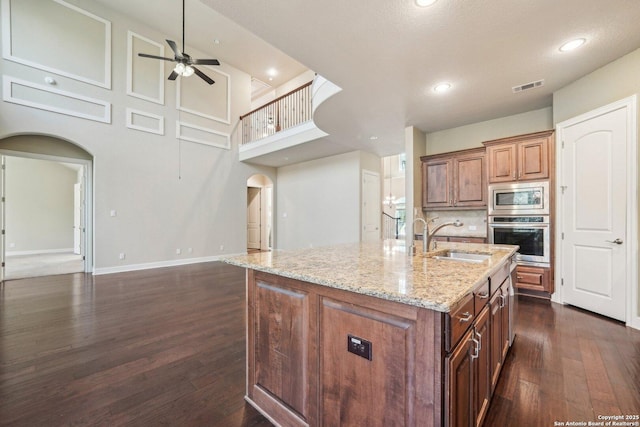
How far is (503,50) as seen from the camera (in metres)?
2.65

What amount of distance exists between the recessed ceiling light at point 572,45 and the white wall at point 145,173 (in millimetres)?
6952

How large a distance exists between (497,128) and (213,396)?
530 centimetres

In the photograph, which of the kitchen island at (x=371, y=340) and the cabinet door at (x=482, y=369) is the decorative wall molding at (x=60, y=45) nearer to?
the kitchen island at (x=371, y=340)

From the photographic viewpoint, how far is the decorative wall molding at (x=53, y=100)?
460 cm

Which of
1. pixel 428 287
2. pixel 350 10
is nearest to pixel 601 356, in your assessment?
pixel 428 287

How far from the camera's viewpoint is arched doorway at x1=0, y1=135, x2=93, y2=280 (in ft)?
18.2

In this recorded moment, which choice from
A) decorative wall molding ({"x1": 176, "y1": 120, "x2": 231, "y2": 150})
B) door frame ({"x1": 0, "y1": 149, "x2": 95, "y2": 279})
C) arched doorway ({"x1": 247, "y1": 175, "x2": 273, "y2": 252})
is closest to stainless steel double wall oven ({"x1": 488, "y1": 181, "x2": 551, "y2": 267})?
decorative wall molding ({"x1": 176, "y1": 120, "x2": 231, "y2": 150})

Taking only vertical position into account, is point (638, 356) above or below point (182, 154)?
below

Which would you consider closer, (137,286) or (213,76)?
(137,286)

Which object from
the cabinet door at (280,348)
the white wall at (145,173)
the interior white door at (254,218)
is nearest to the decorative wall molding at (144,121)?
the white wall at (145,173)

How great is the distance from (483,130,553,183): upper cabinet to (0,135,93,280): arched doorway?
7.51 m

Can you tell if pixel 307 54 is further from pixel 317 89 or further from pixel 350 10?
pixel 317 89

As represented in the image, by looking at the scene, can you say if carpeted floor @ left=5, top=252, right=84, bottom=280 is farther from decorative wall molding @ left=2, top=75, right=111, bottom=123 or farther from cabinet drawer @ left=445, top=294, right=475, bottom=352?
cabinet drawer @ left=445, top=294, right=475, bottom=352

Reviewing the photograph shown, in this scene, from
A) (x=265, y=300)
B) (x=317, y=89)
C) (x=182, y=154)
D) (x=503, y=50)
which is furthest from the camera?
(x=182, y=154)
